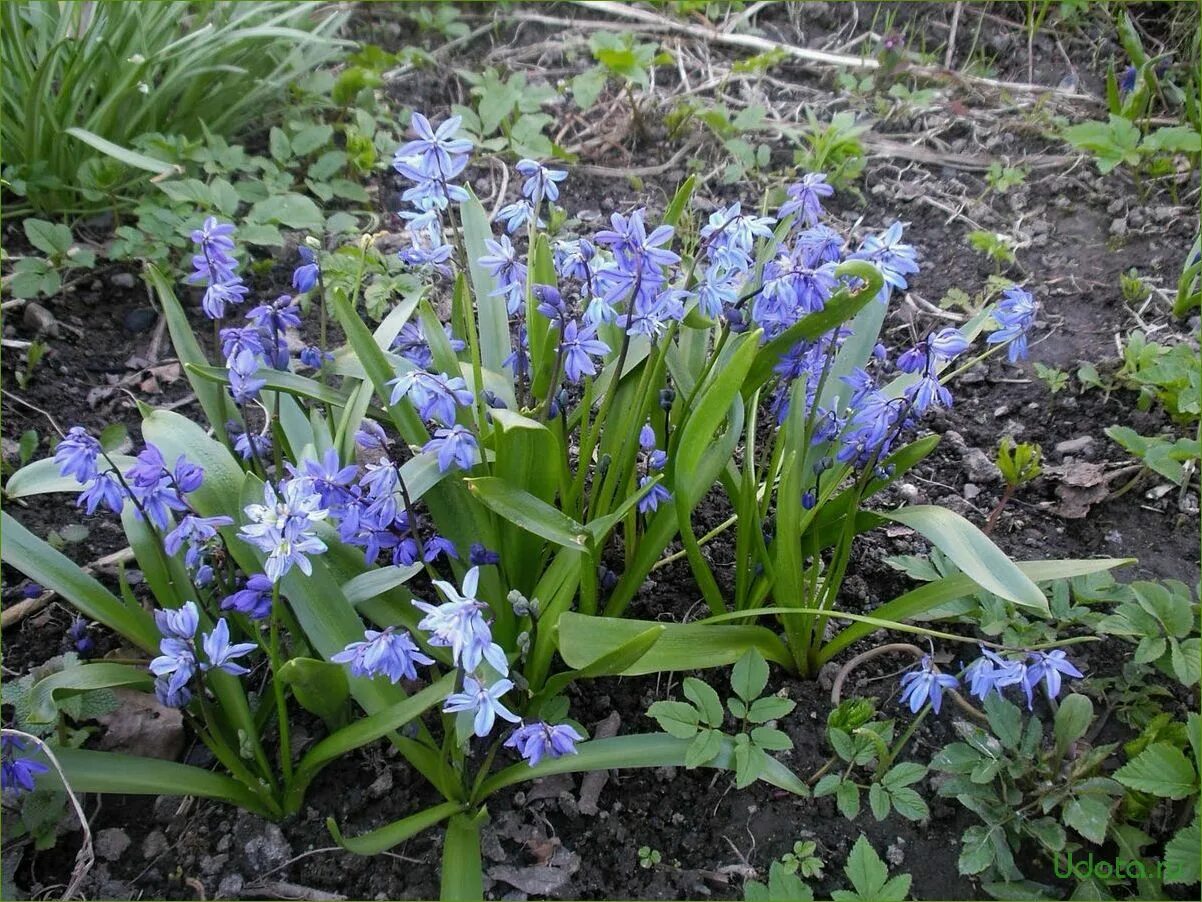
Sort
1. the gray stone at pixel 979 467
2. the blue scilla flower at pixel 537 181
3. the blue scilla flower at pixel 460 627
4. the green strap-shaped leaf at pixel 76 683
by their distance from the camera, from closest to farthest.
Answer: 1. the blue scilla flower at pixel 460 627
2. the green strap-shaped leaf at pixel 76 683
3. the blue scilla flower at pixel 537 181
4. the gray stone at pixel 979 467

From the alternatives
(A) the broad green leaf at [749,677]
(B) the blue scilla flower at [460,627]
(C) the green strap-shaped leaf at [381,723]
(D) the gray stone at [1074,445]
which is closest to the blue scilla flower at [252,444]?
(C) the green strap-shaped leaf at [381,723]

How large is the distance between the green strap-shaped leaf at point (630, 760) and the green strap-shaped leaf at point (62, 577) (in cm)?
86

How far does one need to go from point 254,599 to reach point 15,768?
519 millimetres

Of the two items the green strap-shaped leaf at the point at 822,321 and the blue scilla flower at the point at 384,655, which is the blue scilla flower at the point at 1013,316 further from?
the blue scilla flower at the point at 384,655

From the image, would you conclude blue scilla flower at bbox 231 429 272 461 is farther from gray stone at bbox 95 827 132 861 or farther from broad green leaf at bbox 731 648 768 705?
broad green leaf at bbox 731 648 768 705

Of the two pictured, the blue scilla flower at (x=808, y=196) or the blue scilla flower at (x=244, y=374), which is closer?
the blue scilla flower at (x=244, y=374)

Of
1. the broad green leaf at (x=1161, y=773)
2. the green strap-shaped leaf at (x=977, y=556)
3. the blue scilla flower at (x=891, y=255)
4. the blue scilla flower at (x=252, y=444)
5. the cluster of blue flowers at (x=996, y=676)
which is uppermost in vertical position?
the blue scilla flower at (x=891, y=255)

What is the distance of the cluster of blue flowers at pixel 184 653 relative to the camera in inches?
67.9

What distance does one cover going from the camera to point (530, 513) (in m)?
1.92

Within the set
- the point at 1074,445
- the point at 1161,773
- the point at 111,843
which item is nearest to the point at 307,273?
the point at 111,843

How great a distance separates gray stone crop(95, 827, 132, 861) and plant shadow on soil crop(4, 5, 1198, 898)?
11 millimetres

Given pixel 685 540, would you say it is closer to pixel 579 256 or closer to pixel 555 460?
pixel 555 460

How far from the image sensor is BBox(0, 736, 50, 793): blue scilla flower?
5.79ft

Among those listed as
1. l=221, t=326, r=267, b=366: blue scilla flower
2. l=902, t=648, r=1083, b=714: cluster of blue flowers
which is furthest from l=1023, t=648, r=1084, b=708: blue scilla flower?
l=221, t=326, r=267, b=366: blue scilla flower
